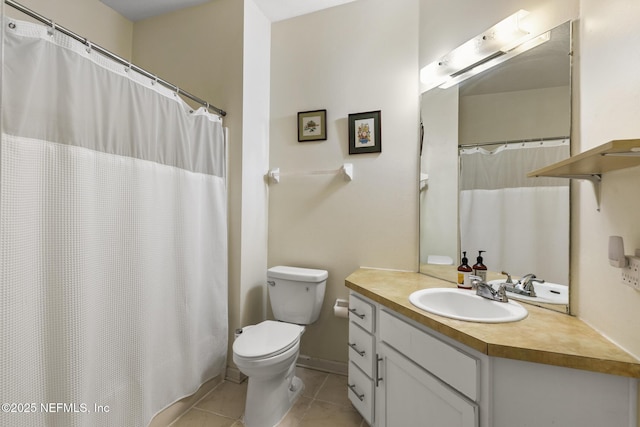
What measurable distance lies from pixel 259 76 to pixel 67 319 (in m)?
1.91

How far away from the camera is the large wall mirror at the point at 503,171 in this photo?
4.01 ft

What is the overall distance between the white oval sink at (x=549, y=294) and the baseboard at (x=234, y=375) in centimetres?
177

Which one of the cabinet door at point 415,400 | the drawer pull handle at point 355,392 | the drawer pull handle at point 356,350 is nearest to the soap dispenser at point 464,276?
the cabinet door at point 415,400

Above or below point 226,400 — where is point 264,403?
above

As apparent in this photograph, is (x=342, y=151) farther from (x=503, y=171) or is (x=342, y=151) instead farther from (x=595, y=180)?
(x=595, y=180)

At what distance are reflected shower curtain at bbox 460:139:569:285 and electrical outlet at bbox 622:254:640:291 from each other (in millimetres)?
351

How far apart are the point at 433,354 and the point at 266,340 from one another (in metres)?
0.92

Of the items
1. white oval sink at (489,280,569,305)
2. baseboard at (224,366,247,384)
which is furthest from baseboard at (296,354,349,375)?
white oval sink at (489,280,569,305)

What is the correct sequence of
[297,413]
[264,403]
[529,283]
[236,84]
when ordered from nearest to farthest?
[529,283]
[264,403]
[297,413]
[236,84]

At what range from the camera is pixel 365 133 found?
6.61 feet

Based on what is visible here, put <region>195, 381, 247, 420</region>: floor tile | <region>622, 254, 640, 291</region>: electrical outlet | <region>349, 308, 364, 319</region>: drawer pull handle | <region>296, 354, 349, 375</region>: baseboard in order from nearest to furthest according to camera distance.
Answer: <region>622, 254, 640, 291</region>: electrical outlet
<region>349, 308, 364, 319</region>: drawer pull handle
<region>195, 381, 247, 420</region>: floor tile
<region>296, 354, 349, 375</region>: baseboard

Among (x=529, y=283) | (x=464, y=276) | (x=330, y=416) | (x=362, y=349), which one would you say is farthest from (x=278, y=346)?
(x=529, y=283)

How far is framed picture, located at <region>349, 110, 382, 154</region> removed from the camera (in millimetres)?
1986

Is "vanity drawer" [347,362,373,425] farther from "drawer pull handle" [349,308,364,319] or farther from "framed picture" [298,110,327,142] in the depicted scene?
"framed picture" [298,110,327,142]
